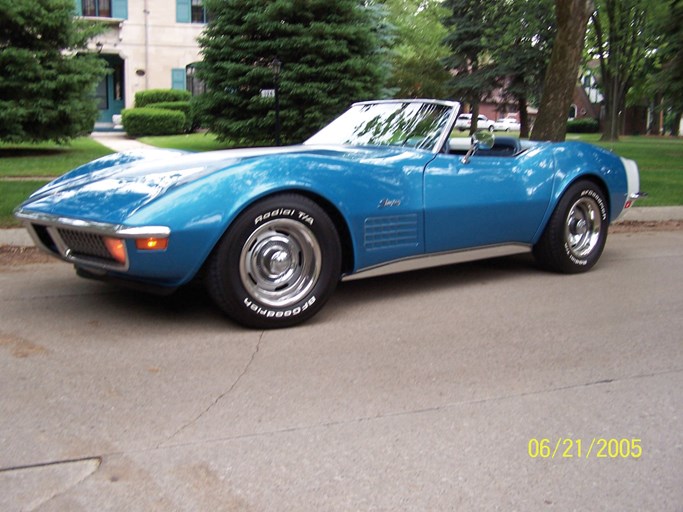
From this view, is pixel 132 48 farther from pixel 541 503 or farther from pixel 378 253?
pixel 541 503

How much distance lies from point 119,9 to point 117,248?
94.4 ft

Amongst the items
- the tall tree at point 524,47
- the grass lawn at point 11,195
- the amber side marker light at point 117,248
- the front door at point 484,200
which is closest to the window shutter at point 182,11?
the tall tree at point 524,47

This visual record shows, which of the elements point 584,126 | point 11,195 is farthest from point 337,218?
point 584,126

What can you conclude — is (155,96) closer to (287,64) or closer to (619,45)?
(287,64)

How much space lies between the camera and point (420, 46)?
3062 centimetres

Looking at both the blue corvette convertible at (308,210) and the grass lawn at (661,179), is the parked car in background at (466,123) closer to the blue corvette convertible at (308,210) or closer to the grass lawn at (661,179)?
the blue corvette convertible at (308,210)

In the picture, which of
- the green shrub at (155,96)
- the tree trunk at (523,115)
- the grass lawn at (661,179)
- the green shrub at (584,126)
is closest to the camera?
the grass lawn at (661,179)

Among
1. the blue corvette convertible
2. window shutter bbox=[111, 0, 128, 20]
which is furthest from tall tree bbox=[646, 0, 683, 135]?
window shutter bbox=[111, 0, 128, 20]

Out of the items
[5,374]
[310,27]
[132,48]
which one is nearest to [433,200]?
[5,374]

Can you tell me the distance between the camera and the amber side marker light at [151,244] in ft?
13.7

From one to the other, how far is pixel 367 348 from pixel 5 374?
1.97m

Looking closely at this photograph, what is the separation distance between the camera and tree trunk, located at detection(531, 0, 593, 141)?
38.9 ft

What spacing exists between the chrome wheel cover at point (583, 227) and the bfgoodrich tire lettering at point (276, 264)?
251 cm

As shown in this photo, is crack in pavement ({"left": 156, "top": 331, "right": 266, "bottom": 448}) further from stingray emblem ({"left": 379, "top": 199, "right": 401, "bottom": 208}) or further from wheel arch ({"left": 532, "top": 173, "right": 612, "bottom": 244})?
wheel arch ({"left": 532, "top": 173, "right": 612, "bottom": 244})
